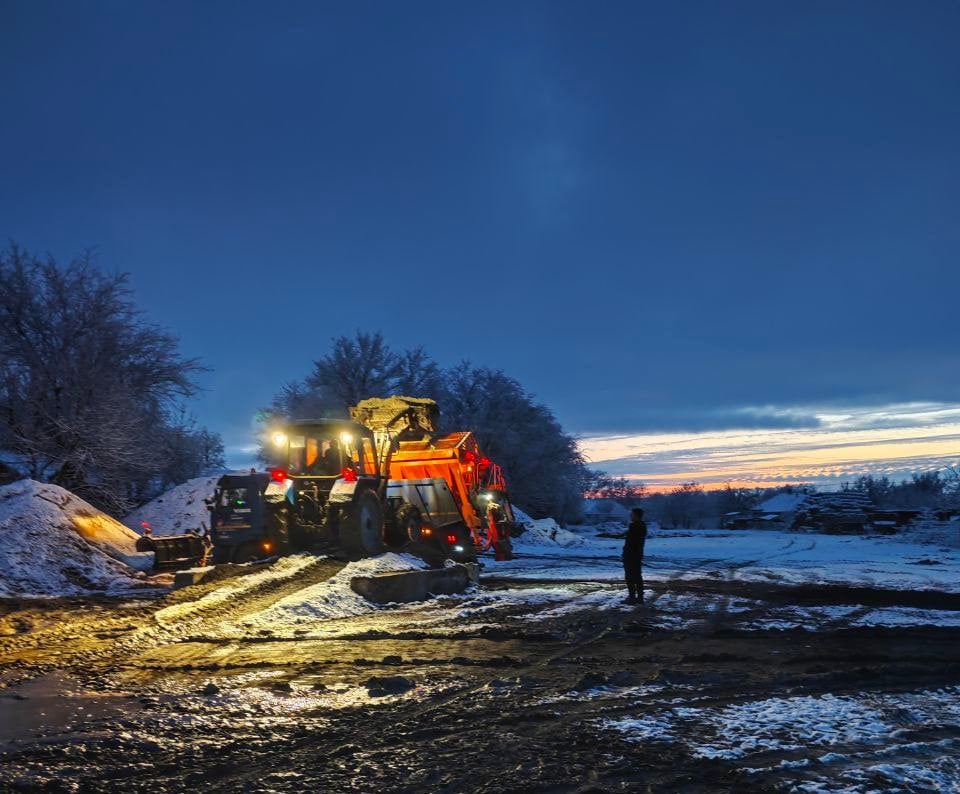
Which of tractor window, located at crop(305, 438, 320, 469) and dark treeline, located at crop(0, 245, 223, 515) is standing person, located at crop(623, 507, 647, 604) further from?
dark treeline, located at crop(0, 245, 223, 515)

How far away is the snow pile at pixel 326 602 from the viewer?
10.8m

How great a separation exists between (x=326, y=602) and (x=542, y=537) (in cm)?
2233

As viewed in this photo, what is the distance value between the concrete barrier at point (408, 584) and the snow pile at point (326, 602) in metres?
0.19

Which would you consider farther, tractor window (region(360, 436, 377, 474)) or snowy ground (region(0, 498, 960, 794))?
tractor window (region(360, 436, 377, 474))

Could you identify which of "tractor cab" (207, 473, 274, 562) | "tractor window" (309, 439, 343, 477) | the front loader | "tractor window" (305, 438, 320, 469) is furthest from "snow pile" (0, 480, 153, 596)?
the front loader

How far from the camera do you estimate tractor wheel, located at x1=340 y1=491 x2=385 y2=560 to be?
47.0ft

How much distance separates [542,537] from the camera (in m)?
33.2

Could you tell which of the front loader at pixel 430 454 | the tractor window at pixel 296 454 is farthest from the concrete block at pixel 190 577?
the front loader at pixel 430 454

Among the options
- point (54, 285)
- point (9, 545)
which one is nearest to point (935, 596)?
point (9, 545)

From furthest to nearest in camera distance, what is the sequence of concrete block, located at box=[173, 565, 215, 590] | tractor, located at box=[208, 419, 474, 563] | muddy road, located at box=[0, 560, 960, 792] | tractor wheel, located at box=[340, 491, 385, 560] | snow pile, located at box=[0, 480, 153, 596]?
snow pile, located at box=[0, 480, 153, 596] → tractor, located at box=[208, 419, 474, 563] → tractor wheel, located at box=[340, 491, 385, 560] → concrete block, located at box=[173, 565, 215, 590] → muddy road, located at box=[0, 560, 960, 792]

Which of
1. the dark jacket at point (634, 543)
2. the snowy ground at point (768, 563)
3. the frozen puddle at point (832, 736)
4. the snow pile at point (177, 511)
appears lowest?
the snowy ground at point (768, 563)

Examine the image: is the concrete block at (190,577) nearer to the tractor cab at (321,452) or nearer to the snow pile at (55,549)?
the tractor cab at (321,452)

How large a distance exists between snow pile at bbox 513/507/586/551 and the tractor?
13974mm

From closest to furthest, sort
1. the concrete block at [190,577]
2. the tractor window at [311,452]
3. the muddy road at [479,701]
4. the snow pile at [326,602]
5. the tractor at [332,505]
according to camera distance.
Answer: the muddy road at [479,701]
the snow pile at [326,602]
the concrete block at [190,577]
the tractor at [332,505]
the tractor window at [311,452]
